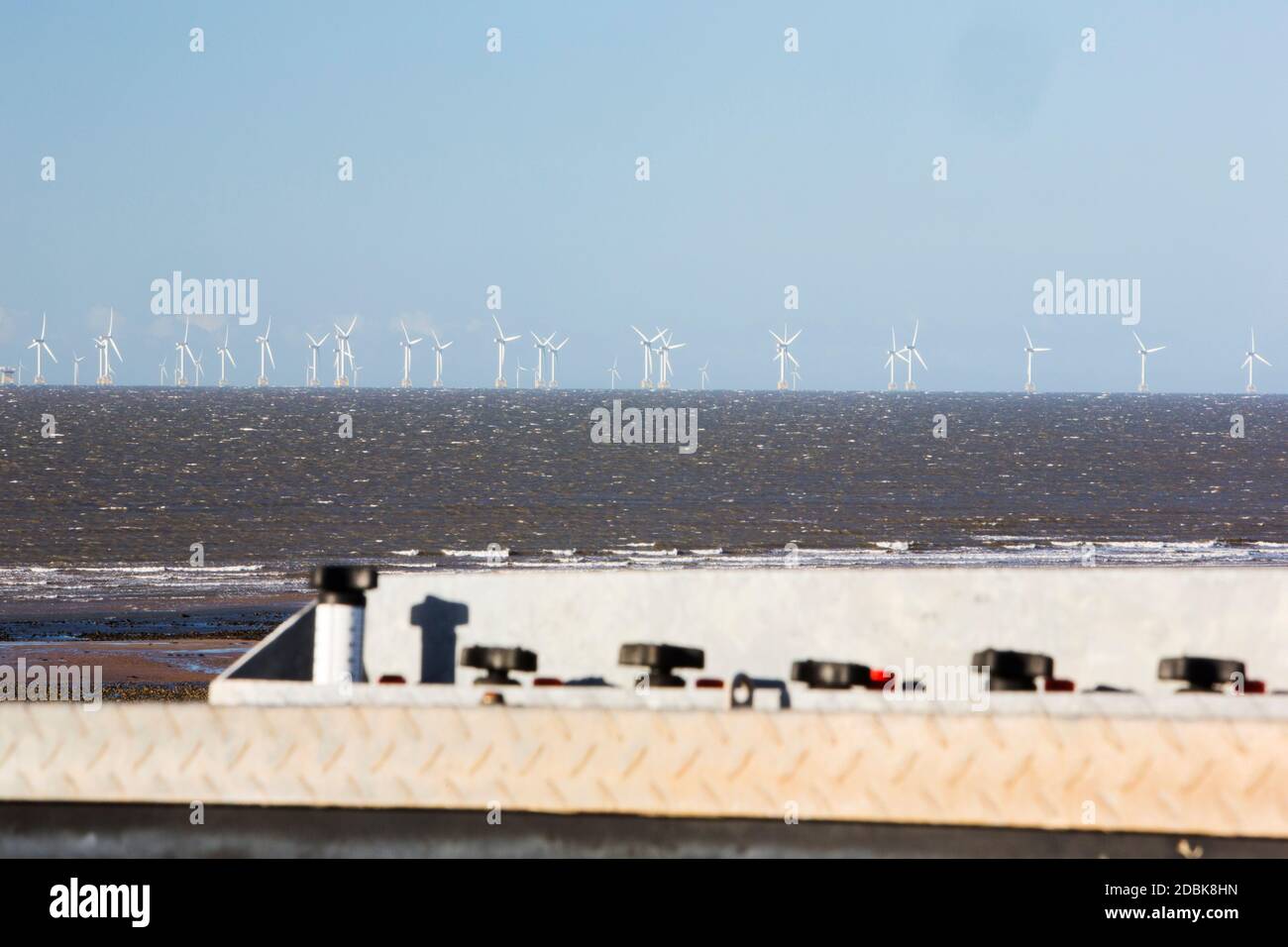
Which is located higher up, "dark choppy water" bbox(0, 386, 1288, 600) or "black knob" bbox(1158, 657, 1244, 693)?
"dark choppy water" bbox(0, 386, 1288, 600)

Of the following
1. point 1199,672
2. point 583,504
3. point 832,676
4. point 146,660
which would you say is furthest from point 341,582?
point 583,504

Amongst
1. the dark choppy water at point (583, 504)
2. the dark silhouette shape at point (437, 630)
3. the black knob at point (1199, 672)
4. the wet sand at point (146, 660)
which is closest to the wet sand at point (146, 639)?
the wet sand at point (146, 660)

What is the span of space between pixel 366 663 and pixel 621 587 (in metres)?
2.21

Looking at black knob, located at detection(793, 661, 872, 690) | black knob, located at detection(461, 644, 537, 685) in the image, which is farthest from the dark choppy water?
black knob, located at detection(793, 661, 872, 690)

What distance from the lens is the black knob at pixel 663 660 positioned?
10.5 m

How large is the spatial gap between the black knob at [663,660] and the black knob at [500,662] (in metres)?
0.70

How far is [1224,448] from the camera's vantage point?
585ft

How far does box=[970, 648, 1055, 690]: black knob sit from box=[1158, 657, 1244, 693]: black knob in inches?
50.7

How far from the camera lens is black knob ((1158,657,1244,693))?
10.4 meters

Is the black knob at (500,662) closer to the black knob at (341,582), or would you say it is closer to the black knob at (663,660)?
the black knob at (663,660)

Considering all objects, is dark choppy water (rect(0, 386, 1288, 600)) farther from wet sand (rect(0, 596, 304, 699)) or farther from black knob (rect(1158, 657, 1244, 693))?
black knob (rect(1158, 657, 1244, 693))

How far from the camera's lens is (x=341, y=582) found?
1048cm

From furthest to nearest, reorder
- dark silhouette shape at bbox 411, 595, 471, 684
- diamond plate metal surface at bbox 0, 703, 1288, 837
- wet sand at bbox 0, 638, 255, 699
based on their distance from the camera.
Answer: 1. wet sand at bbox 0, 638, 255, 699
2. dark silhouette shape at bbox 411, 595, 471, 684
3. diamond plate metal surface at bbox 0, 703, 1288, 837
